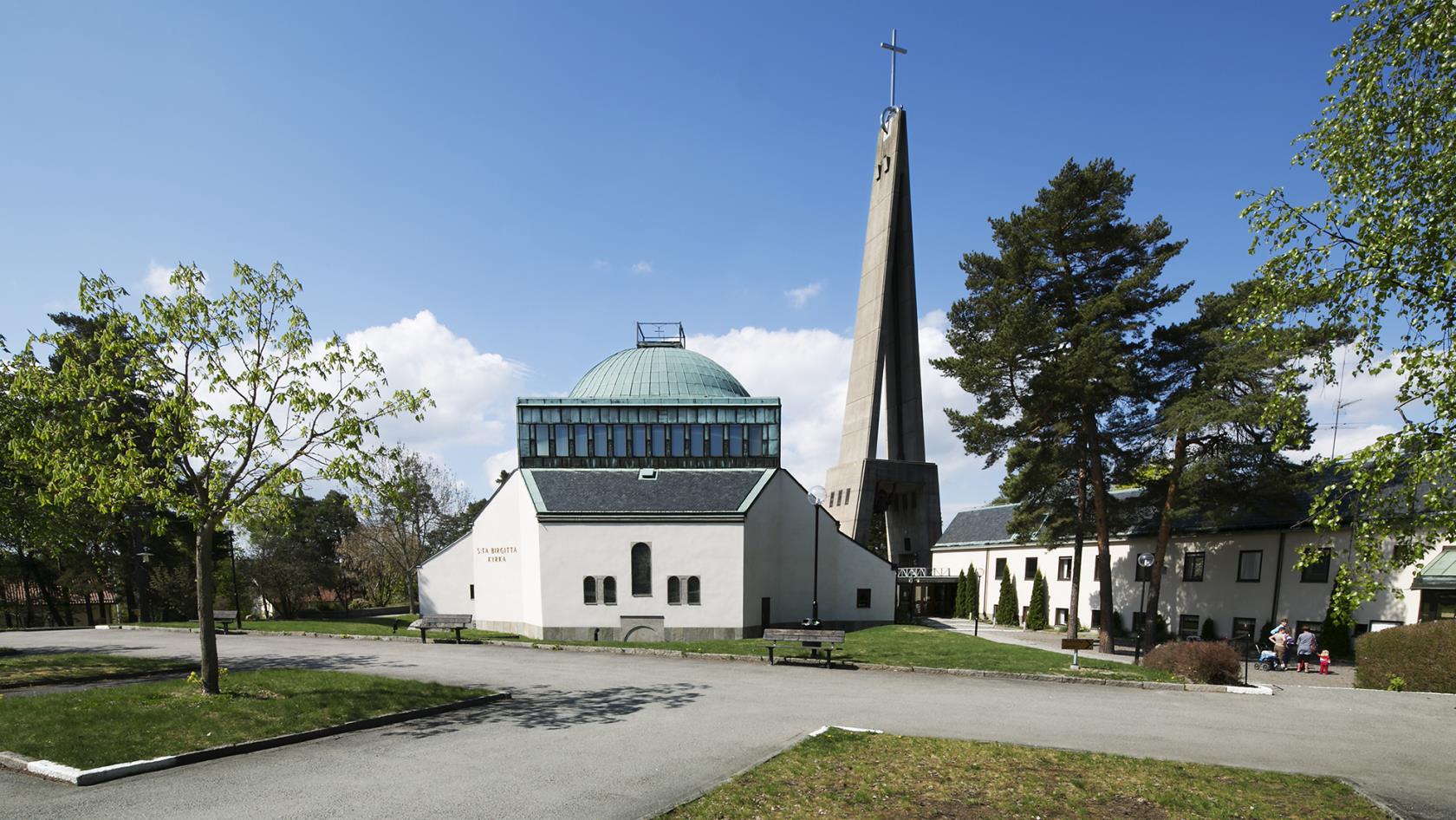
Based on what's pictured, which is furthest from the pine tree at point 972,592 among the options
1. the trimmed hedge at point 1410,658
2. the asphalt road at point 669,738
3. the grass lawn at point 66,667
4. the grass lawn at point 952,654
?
the grass lawn at point 66,667

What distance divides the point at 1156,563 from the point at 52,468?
32.2 m

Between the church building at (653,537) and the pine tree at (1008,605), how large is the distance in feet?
24.4

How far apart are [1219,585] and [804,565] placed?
57.5 feet

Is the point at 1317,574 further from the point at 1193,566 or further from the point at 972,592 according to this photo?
the point at 972,592

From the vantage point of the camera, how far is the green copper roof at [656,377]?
45594 mm

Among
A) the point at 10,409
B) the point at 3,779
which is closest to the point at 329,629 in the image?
the point at 10,409

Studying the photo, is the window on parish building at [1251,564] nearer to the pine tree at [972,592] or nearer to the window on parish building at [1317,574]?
the window on parish building at [1317,574]

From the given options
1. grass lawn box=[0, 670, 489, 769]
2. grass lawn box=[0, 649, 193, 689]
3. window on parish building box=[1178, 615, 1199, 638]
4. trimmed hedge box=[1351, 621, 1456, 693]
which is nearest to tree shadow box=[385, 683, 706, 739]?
grass lawn box=[0, 670, 489, 769]

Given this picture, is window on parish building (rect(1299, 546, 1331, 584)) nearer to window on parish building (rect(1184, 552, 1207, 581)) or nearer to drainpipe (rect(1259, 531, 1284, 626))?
drainpipe (rect(1259, 531, 1284, 626))

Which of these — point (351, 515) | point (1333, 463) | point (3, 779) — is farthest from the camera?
point (351, 515)

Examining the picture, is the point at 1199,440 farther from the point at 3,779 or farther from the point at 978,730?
the point at 3,779

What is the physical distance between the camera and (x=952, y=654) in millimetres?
21531

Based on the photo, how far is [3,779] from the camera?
28.6 feet

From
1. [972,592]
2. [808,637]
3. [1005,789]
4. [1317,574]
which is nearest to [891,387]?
[972,592]
